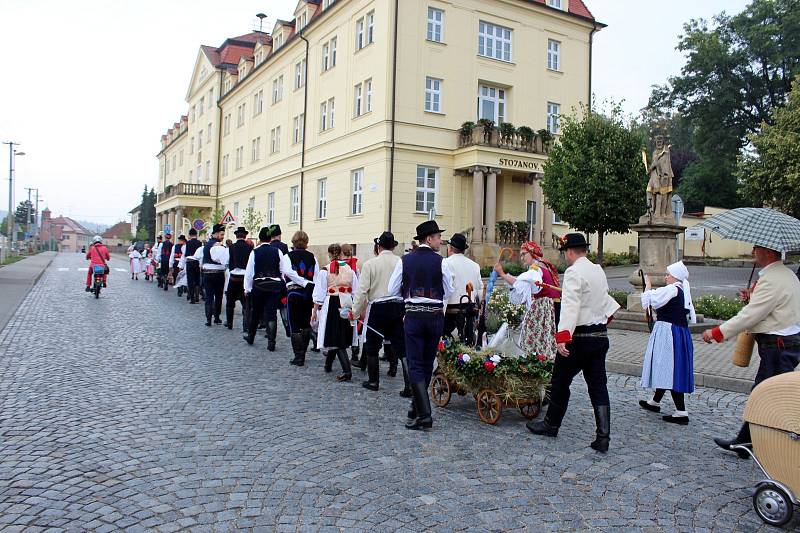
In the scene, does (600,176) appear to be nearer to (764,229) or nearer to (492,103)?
(492,103)

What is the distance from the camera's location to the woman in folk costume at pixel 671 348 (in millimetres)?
6852

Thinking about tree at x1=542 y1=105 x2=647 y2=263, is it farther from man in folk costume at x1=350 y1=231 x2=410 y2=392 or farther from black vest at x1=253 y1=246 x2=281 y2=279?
man in folk costume at x1=350 y1=231 x2=410 y2=392

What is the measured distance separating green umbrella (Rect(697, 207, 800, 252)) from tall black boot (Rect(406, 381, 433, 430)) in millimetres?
2847

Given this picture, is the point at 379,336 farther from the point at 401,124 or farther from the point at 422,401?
the point at 401,124

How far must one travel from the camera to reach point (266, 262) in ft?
35.9

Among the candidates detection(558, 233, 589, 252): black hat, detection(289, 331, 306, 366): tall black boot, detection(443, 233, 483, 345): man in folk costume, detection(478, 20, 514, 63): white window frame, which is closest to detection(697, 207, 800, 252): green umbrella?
detection(558, 233, 589, 252): black hat

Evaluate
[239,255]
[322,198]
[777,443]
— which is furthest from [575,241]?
[322,198]

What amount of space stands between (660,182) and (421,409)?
10628mm

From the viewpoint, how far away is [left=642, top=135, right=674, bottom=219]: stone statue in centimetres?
1449

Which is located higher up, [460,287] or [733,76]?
[733,76]

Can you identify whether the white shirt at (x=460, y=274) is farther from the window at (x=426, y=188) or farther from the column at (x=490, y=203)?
the window at (x=426, y=188)

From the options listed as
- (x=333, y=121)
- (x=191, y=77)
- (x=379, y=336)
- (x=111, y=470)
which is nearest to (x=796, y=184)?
(x=333, y=121)

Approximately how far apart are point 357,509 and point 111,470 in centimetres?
189

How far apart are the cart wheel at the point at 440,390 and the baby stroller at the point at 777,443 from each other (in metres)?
3.27
